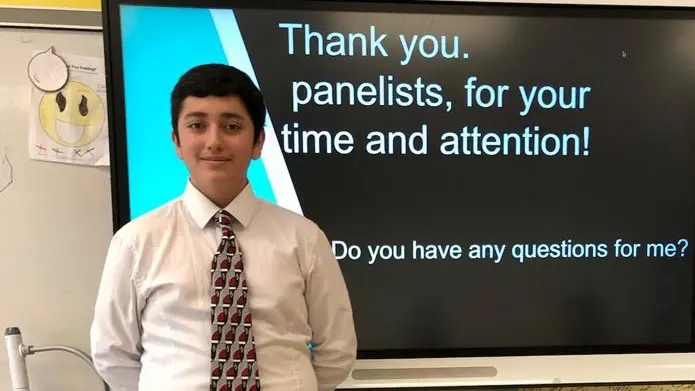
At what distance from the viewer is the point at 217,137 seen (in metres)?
1.07

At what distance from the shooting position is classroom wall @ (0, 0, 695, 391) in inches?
63.2

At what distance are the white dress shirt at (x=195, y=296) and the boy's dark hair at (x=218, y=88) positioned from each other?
0.16 meters

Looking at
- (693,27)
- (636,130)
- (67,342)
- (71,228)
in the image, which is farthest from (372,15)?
(67,342)

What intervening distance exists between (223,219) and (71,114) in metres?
0.75

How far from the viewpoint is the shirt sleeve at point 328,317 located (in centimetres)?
120

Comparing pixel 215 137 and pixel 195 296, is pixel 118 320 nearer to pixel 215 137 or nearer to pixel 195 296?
pixel 195 296

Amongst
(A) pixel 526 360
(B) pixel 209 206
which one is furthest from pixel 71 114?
(A) pixel 526 360


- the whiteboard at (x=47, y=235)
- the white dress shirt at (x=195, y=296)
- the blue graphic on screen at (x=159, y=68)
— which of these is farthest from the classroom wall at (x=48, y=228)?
the white dress shirt at (x=195, y=296)

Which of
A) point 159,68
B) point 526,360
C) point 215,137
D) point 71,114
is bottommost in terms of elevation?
point 526,360

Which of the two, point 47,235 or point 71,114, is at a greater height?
point 71,114

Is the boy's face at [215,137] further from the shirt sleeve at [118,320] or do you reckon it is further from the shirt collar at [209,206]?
the shirt sleeve at [118,320]

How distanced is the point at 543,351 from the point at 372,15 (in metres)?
1.04

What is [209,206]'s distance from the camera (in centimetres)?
114

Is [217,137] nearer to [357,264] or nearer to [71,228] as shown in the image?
[357,264]
